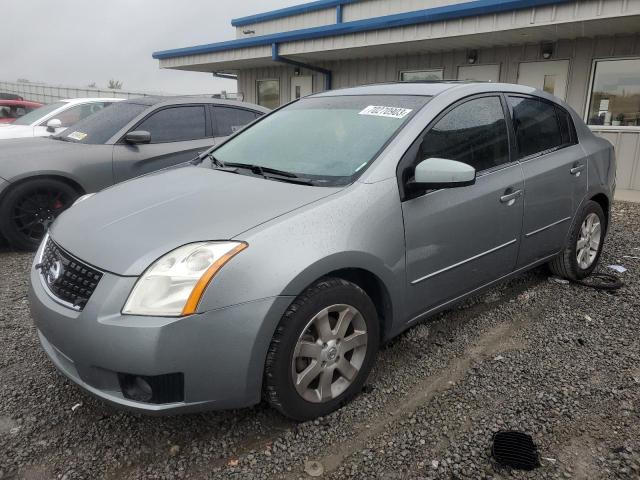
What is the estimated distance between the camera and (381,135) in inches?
109

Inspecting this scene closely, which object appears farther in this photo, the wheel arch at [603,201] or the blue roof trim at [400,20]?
the blue roof trim at [400,20]

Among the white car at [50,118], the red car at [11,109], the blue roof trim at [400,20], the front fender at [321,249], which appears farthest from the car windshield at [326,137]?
the red car at [11,109]

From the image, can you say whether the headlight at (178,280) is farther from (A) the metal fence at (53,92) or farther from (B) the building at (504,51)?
(A) the metal fence at (53,92)

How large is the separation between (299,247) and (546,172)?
7.25 ft

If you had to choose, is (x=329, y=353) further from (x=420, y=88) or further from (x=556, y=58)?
(x=556, y=58)

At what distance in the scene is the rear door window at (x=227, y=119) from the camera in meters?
6.05

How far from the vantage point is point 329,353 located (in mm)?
2332

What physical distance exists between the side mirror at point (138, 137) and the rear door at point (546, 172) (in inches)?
144

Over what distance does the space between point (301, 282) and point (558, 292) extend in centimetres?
277

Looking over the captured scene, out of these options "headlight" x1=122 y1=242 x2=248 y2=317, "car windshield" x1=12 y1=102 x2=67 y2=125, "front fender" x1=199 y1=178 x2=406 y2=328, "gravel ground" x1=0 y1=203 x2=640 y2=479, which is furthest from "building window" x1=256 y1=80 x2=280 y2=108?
"headlight" x1=122 y1=242 x2=248 y2=317

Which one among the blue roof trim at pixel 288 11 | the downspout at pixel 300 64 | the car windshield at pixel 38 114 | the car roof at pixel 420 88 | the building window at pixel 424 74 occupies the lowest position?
the car windshield at pixel 38 114

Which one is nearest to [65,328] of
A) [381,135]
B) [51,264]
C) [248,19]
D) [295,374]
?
[51,264]

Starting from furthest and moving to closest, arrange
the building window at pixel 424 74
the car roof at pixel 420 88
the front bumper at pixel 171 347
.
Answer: the building window at pixel 424 74
the car roof at pixel 420 88
the front bumper at pixel 171 347

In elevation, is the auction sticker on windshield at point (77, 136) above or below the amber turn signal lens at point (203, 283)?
above
